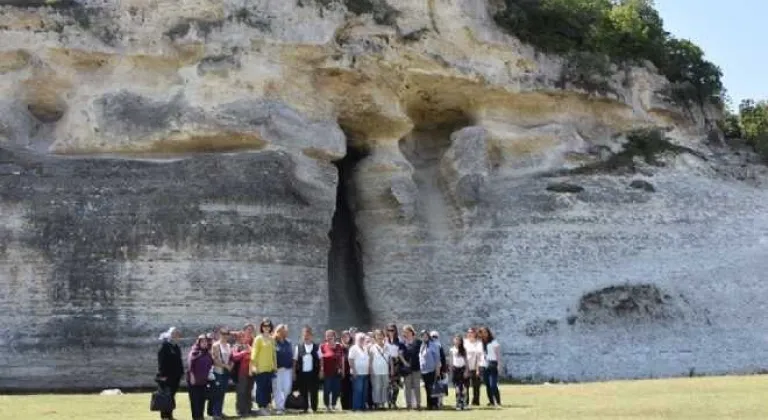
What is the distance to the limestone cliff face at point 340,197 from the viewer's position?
28.7m

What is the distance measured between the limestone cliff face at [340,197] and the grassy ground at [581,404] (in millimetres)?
4598

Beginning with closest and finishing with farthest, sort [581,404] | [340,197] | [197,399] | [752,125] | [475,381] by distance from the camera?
[197,399] → [581,404] → [475,381] → [340,197] → [752,125]

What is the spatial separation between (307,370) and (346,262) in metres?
16.1

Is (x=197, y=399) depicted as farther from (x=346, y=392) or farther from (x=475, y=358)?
(x=475, y=358)

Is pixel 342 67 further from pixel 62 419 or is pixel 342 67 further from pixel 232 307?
pixel 62 419

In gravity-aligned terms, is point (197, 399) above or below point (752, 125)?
below

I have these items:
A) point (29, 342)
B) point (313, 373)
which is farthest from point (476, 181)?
point (313, 373)

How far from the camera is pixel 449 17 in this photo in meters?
35.2

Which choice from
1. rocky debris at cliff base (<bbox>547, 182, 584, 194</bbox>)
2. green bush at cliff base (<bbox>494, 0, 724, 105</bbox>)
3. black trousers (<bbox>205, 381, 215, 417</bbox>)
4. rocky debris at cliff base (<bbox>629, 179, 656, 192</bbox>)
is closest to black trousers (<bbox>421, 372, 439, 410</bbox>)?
black trousers (<bbox>205, 381, 215, 417</bbox>)

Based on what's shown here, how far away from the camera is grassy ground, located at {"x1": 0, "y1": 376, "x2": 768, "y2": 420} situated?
→ 1727cm

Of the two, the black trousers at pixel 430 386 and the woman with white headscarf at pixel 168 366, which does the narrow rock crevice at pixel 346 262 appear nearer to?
the black trousers at pixel 430 386

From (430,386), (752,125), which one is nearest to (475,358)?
(430,386)

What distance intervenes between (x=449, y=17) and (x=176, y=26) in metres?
8.32

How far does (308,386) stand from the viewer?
65.6ft
